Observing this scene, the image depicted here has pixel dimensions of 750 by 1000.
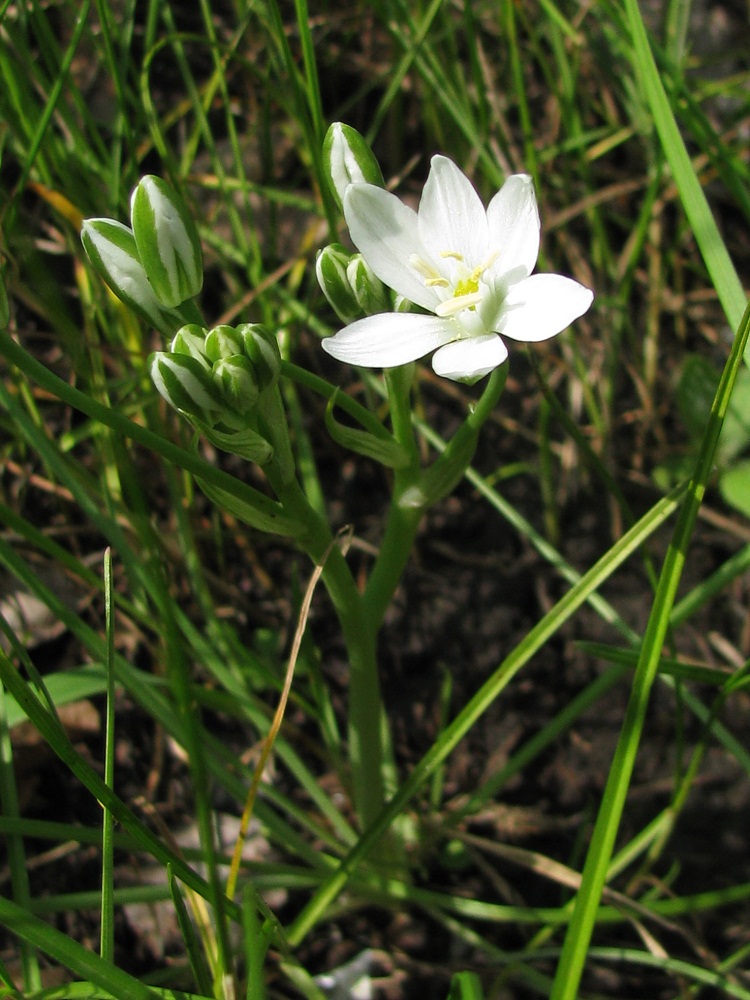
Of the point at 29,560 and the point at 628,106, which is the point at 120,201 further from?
the point at 628,106

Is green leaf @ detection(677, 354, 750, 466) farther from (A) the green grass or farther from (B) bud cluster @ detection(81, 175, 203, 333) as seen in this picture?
(B) bud cluster @ detection(81, 175, 203, 333)

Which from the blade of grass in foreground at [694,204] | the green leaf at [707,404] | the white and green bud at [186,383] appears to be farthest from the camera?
the green leaf at [707,404]

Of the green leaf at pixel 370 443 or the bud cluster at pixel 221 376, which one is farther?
the green leaf at pixel 370 443

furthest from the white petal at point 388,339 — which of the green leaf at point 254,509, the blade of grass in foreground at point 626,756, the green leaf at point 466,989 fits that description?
the green leaf at point 466,989

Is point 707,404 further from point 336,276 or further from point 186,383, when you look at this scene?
point 186,383

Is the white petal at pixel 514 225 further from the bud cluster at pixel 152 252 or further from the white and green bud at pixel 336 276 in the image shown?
the bud cluster at pixel 152 252
